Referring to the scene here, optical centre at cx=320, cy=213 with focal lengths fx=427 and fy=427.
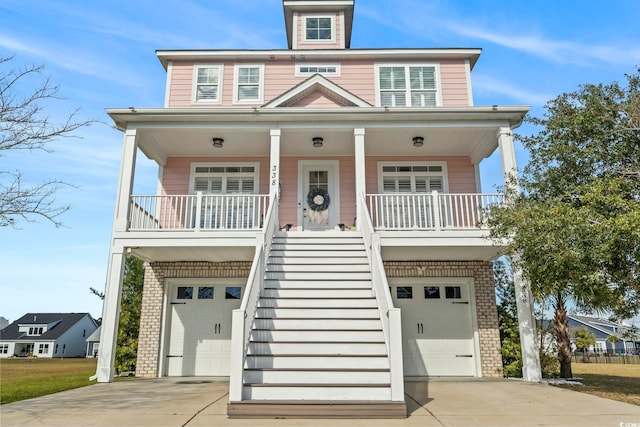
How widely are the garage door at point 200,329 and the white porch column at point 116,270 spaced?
1.97m

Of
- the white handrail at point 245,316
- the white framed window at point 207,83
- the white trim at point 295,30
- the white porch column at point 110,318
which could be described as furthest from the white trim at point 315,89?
the white porch column at point 110,318

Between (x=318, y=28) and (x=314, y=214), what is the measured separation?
634 centimetres

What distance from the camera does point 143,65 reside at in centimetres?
1148

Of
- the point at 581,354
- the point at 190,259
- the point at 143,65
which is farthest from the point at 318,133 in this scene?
the point at 581,354

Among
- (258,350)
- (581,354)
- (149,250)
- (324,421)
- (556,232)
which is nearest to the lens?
(324,421)

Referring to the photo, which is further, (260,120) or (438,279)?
(438,279)

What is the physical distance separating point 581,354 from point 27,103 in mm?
30260

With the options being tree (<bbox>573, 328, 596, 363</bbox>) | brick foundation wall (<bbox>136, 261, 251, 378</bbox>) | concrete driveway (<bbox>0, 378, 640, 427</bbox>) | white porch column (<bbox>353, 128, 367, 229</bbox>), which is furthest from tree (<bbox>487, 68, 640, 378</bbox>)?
tree (<bbox>573, 328, 596, 363</bbox>)

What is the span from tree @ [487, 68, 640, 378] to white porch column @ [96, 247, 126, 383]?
7.11 m

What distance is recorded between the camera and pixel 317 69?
12.3 meters

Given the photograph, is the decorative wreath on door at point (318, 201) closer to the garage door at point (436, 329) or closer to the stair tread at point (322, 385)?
the garage door at point (436, 329)

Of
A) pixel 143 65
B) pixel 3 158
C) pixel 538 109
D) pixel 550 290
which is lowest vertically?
pixel 550 290

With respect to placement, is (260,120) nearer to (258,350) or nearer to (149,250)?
(149,250)

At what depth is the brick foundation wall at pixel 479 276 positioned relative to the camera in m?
9.67
